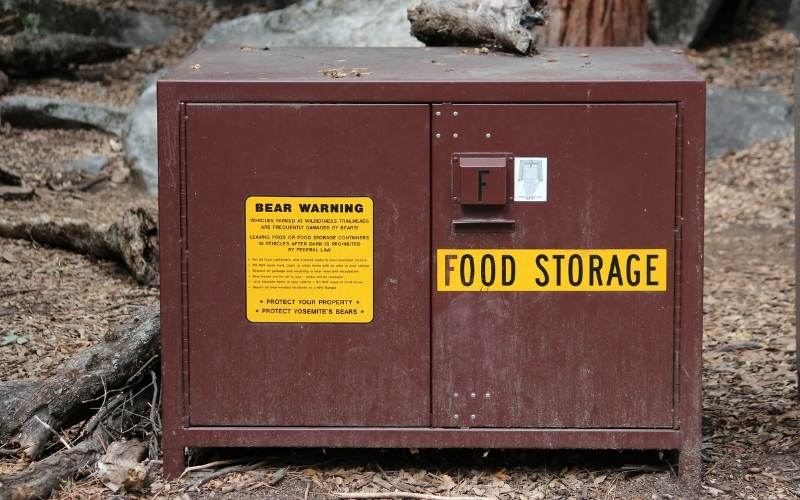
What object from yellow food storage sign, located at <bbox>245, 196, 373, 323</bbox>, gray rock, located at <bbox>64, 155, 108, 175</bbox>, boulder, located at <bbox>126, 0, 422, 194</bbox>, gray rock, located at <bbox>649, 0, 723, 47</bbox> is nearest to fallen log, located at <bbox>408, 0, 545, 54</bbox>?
yellow food storage sign, located at <bbox>245, 196, 373, 323</bbox>

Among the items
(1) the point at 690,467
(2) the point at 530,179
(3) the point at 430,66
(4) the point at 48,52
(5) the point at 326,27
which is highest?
(3) the point at 430,66

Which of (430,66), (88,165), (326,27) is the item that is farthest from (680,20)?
(430,66)

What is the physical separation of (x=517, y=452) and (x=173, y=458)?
3.89ft

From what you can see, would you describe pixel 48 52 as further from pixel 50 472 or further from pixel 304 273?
pixel 304 273

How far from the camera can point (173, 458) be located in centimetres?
397

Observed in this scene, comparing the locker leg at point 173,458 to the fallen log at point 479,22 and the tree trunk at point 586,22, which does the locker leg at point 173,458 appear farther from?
the tree trunk at point 586,22

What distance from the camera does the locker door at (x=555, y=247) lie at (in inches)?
147

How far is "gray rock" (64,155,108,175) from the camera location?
8.98 metres

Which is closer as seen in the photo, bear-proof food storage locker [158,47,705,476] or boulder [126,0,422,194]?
bear-proof food storage locker [158,47,705,476]

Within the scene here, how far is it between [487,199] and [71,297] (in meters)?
2.91

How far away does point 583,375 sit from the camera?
3.88 meters

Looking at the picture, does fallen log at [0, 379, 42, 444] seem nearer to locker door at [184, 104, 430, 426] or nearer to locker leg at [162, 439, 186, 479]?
locker leg at [162, 439, 186, 479]

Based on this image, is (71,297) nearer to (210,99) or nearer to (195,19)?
(210,99)

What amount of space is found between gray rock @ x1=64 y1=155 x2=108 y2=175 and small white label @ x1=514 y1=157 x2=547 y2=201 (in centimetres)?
581
